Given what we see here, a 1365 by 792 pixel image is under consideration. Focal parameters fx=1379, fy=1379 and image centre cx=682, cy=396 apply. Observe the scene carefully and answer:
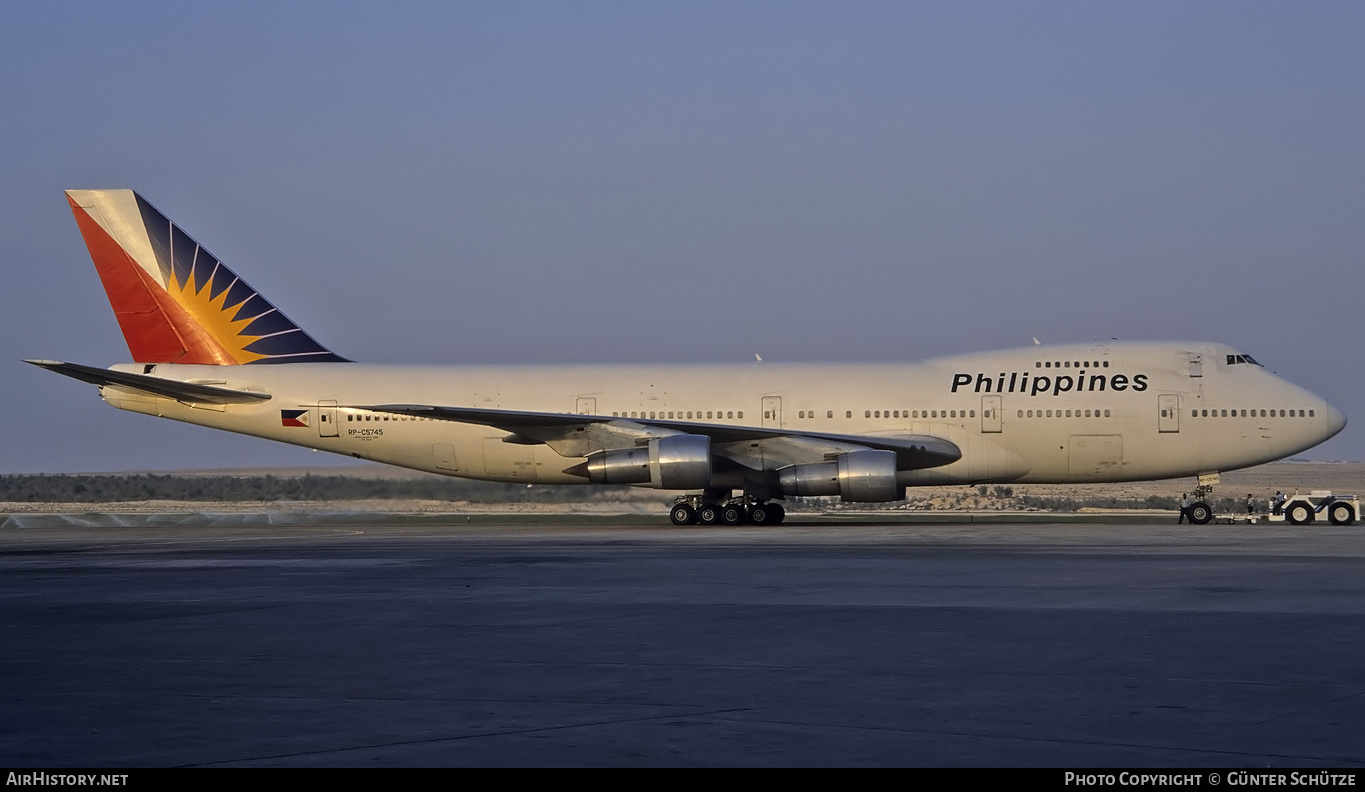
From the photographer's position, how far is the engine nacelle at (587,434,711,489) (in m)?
28.0

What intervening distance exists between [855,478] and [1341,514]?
1056 centimetres

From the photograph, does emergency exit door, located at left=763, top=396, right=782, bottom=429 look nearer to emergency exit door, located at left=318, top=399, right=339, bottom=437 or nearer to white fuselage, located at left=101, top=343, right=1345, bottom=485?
white fuselage, located at left=101, top=343, right=1345, bottom=485

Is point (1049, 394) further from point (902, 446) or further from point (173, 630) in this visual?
point (173, 630)

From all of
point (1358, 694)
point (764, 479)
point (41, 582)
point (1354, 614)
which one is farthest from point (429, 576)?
point (764, 479)

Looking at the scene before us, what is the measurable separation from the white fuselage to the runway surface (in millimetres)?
10983

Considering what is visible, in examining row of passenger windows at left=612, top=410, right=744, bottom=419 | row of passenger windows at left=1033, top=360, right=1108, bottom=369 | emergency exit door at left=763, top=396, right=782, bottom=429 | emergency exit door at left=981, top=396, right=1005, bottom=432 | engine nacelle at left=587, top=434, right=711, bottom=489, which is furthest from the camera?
row of passenger windows at left=612, top=410, right=744, bottom=419

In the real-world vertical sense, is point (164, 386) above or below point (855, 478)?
above

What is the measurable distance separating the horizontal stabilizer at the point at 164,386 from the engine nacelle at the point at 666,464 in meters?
8.67

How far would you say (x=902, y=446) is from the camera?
2891cm

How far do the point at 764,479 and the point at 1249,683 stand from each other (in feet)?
72.0

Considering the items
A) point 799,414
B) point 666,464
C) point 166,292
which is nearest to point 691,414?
point 799,414

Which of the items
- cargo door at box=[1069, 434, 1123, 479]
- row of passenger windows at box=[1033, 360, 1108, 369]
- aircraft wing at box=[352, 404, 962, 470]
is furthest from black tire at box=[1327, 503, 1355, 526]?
aircraft wing at box=[352, 404, 962, 470]

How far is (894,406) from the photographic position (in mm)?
29828

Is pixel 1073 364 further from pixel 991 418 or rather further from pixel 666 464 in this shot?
pixel 666 464
